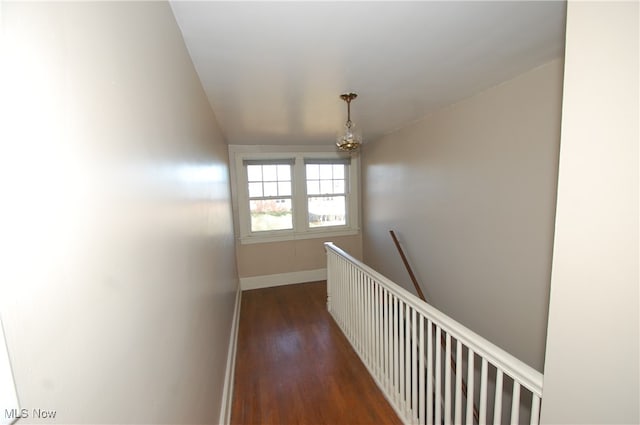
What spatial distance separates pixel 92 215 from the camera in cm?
47

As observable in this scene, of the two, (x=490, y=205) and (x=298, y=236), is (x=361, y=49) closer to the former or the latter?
(x=490, y=205)

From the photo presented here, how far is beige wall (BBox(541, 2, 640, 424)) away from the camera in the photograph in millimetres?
501

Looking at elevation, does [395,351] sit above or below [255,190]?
below

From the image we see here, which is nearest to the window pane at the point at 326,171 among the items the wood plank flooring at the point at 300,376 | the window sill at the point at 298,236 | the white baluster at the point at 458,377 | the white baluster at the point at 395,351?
A: the window sill at the point at 298,236

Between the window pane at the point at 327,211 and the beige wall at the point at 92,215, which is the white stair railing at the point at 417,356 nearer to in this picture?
the beige wall at the point at 92,215

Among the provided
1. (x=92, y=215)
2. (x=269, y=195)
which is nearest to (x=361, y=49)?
(x=92, y=215)

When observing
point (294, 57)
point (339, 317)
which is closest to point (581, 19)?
point (294, 57)

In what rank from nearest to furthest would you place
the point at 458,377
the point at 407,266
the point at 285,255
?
the point at 458,377 < the point at 407,266 < the point at 285,255

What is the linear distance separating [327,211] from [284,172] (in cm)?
103

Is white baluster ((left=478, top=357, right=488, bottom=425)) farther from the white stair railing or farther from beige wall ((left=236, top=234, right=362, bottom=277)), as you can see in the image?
beige wall ((left=236, top=234, right=362, bottom=277))

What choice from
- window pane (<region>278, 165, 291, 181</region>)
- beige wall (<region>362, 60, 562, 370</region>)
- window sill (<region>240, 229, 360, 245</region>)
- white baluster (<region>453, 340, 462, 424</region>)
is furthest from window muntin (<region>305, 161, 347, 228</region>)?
white baluster (<region>453, 340, 462, 424</region>)

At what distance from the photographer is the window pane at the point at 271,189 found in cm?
422

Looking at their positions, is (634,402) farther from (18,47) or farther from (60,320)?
(18,47)

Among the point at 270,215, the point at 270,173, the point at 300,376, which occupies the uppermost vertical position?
the point at 270,173
